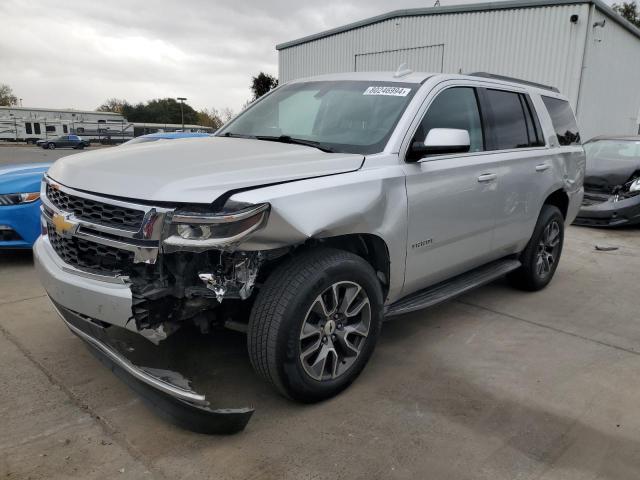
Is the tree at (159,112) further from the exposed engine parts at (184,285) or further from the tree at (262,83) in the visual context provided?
the exposed engine parts at (184,285)

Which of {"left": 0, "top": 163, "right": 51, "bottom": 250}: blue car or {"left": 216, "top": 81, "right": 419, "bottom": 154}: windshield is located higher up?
{"left": 216, "top": 81, "right": 419, "bottom": 154}: windshield

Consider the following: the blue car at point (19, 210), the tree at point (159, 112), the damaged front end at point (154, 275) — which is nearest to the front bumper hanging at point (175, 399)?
the damaged front end at point (154, 275)

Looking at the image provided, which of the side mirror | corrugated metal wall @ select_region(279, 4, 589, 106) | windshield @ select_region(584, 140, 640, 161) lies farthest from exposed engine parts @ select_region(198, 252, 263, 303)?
corrugated metal wall @ select_region(279, 4, 589, 106)

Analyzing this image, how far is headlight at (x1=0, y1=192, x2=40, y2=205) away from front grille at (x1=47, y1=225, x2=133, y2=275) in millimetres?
2751

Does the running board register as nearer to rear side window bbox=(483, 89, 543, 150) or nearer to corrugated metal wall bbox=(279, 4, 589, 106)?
rear side window bbox=(483, 89, 543, 150)

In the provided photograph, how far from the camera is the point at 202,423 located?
244cm

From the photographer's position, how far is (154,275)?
7.98 feet

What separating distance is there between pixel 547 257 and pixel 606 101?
46.8 feet

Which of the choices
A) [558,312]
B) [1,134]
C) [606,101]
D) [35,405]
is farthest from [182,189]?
[1,134]

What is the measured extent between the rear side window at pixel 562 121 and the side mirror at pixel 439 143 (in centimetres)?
233

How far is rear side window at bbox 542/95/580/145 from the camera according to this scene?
503cm

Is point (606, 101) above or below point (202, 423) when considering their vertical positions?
above

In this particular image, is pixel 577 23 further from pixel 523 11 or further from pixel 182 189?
pixel 182 189

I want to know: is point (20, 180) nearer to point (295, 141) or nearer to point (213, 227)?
point (295, 141)
